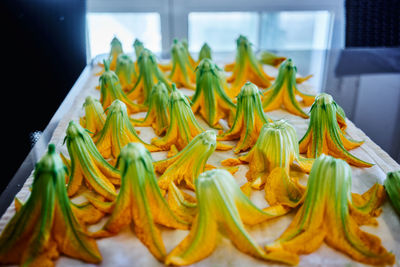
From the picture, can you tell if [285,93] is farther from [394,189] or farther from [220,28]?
[220,28]

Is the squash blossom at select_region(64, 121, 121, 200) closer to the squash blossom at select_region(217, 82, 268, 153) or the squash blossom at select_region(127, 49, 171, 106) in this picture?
the squash blossom at select_region(217, 82, 268, 153)

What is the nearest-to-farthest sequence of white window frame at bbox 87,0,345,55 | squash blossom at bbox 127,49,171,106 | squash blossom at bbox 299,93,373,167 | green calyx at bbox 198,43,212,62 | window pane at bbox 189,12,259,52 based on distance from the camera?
squash blossom at bbox 299,93,373,167 → squash blossom at bbox 127,49,171,106 → green calyx at bbox 198,43,212,62 → white window frame at bbox 87,0,345,55 → window pane at bbox 189,12,259,52

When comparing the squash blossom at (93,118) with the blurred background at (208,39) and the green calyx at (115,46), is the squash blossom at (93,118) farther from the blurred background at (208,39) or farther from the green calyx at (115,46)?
the green calyx at (115,46)

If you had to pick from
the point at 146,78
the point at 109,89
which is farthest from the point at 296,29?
the point at 109,89

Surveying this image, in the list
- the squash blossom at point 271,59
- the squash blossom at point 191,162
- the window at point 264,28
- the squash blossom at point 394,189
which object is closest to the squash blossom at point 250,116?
the squash blossom at point 191,162

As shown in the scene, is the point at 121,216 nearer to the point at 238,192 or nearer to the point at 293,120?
the point at 238,192

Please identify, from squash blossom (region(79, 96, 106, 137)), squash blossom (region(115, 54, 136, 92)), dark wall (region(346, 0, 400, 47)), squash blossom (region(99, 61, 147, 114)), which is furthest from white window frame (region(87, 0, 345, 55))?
squash blossom (region(79, 96, 106, 137))

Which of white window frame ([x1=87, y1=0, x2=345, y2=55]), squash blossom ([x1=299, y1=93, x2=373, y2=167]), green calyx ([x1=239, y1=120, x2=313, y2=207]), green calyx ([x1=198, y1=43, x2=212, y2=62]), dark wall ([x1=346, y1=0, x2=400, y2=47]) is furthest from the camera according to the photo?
white window frame ([x1=87, y1=0, x2=345, y2=55])
